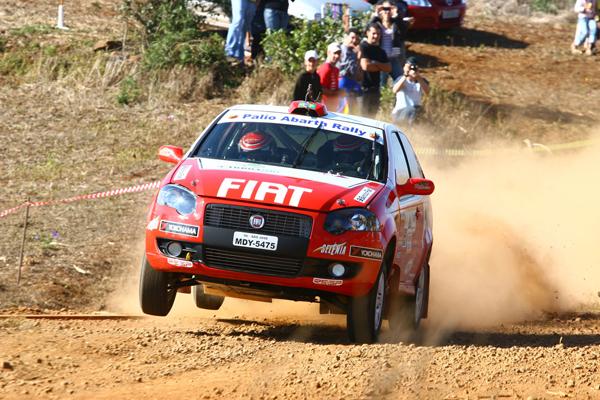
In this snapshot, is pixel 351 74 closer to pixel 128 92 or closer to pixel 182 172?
pixel 128 92

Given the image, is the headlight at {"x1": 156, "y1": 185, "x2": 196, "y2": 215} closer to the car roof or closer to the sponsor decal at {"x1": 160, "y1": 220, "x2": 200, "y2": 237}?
the sponsor decal at {"x1": 160, "y1": 220, "x2": 200, "y2": 237}

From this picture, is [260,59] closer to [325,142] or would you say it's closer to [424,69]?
[424,69]

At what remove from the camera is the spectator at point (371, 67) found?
671 inches

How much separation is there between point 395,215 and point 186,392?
9.93 ft

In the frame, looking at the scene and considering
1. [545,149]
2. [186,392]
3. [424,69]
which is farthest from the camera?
[424,69]

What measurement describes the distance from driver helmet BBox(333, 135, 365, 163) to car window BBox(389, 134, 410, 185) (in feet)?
0.96

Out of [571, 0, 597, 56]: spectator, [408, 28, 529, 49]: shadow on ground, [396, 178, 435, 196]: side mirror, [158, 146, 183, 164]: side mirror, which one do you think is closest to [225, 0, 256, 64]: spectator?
[408, 28, 529, 49]: shadow on ground

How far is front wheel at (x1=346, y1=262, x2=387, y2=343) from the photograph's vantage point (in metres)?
8.91

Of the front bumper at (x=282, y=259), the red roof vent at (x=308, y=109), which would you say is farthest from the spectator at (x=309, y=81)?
the front bumper at (x=282, y=259)

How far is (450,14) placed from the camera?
24562 millimetres

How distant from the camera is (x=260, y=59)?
2053 cm

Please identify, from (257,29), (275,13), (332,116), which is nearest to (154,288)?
(332,116)

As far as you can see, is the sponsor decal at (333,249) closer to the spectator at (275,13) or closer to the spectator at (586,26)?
the spectator at (275,13)

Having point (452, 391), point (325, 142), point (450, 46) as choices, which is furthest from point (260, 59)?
point (452, 391)
